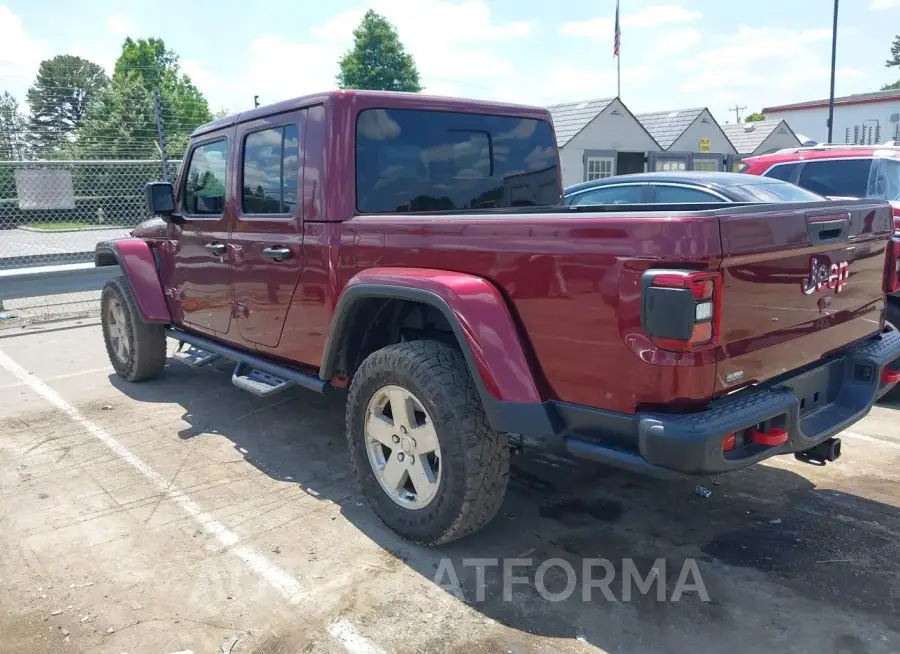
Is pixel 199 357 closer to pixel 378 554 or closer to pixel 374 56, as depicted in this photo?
pixel 378 554

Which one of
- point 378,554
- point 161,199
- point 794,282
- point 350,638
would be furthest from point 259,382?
point 794,282

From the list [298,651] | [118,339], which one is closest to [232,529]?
[298,651]

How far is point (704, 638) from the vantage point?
271 cm

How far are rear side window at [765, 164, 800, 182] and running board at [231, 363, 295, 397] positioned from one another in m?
6.23

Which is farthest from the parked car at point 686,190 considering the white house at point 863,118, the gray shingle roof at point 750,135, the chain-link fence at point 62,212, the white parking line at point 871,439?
the white house at point 863,118

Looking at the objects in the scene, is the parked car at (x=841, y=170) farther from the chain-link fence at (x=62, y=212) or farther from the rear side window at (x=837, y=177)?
the chain-link fence at (x=62, y=212)

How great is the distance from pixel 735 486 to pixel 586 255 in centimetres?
214

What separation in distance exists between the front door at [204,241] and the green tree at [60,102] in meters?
10.0

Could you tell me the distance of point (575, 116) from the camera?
22.5 meters

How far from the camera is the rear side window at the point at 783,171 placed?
804 centimetres

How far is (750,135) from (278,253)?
28.7 m

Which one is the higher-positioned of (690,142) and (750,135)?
(750,135)

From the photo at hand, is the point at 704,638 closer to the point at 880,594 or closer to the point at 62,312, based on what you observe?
the point at 880,594

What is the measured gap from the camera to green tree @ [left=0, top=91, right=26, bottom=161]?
17.1 meters
